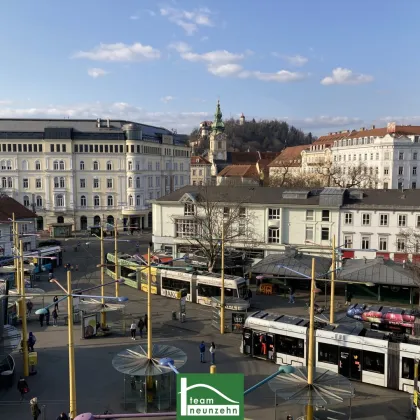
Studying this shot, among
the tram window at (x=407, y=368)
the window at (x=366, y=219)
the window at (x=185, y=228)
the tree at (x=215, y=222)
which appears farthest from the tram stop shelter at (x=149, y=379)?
the window at (x=366, y=219)

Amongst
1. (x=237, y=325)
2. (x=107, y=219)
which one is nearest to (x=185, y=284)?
(x=237, y=325)

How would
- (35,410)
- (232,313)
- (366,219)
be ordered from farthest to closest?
(366,219) < (232,313) < (35,410)

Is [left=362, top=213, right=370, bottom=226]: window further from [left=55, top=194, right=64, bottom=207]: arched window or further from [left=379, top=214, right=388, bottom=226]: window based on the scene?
[left=55, top=194, right=64, bottom=207]: arched window

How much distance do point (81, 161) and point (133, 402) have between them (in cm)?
5946

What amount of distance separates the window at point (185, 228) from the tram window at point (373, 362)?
27.3m

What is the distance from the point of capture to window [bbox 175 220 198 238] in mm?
46875

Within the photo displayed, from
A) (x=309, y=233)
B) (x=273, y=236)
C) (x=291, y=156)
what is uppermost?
(x=291, y=156)

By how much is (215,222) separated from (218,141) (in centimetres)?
12265

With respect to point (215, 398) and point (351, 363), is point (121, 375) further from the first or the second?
point (215, 398)

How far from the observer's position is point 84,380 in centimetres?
2147

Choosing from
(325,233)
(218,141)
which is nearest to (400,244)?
(325,233)

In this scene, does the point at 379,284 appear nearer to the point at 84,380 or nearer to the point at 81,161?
the point at 84,380

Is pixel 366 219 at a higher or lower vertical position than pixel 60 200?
lower

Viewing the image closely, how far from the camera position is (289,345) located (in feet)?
74.1
